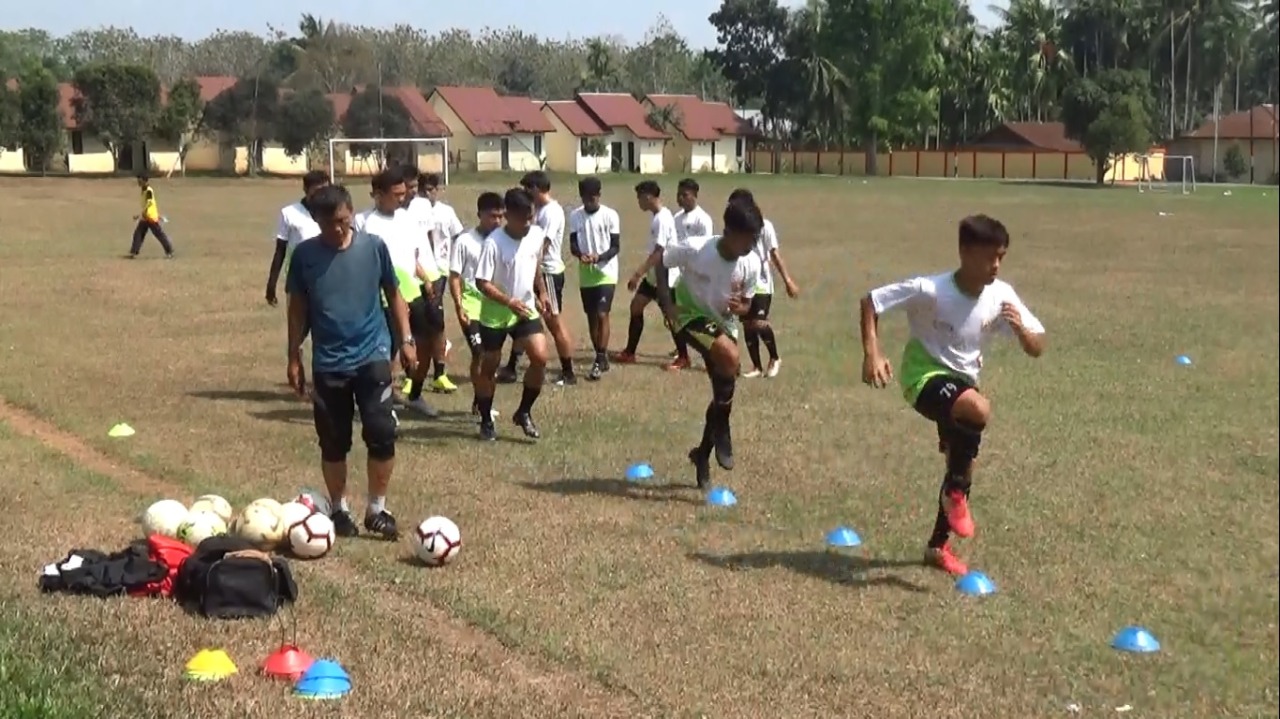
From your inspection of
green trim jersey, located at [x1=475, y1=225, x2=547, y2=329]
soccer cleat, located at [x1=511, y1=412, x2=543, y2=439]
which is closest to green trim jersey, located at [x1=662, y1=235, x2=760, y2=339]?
green trim jersey, located at [x1=475, y1=225, x2=547, y2=329]

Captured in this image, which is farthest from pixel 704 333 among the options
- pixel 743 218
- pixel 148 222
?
pixel 148 222

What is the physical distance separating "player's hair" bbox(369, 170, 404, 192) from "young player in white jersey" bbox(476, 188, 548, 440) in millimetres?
712

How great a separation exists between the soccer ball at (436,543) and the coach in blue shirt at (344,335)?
1.76ft

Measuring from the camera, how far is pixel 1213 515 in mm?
5734

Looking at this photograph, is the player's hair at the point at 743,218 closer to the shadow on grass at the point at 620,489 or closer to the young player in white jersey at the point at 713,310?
the young player in white jersey at the point at 713,310

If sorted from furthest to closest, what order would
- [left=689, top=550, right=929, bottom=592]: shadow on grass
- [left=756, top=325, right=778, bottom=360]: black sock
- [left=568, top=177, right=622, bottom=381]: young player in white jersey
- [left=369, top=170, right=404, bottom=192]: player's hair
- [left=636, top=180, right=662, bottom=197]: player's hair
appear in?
[left=568, top=177, right=622, bottom=381]: young player in white jersey → [left=756, top=325, right=778, bottom=360]: black sock → [left=636, top=180, right=662, bottom=197]: player's hair → [left=369, top=170, right=404, bottom=192]: player's hair → [left=689, top=550, right=929, bottom=592]: shadow on grass

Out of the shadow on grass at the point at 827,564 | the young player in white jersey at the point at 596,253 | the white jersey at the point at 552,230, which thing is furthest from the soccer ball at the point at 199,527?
the young player in white jersey at the point at 596,253

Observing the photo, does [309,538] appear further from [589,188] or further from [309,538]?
[589,188]

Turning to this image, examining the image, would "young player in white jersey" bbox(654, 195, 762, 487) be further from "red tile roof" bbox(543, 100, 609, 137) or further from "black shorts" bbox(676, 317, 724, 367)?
"red tile roof" bbox(543, 100, 609, 137)

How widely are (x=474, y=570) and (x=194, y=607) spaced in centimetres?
127

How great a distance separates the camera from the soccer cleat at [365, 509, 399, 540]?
261 inches

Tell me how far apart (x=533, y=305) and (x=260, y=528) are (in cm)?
311

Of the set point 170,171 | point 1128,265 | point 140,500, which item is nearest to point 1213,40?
point 140,500

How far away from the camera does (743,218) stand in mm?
6930
